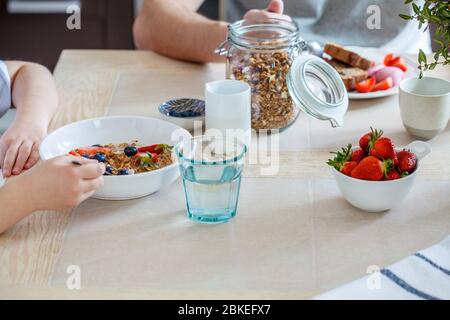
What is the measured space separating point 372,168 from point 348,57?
59 cm

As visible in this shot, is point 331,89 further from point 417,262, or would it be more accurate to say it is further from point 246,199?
point 417,262

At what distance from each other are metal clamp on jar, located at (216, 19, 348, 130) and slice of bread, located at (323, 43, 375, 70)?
0.71 ft

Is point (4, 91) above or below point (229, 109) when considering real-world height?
below

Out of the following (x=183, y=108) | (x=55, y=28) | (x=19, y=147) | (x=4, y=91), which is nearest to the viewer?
(x=19, y=147)

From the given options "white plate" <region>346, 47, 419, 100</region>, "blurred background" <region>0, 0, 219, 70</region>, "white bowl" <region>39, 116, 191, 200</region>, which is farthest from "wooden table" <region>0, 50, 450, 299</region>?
"blurred background" <region>0, 0, 219, 70</region>

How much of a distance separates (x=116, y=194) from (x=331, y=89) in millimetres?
445

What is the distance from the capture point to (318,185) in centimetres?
121

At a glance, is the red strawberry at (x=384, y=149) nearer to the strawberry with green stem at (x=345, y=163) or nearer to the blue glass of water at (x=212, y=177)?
the strawberry with green stem at (x=345, y=163)

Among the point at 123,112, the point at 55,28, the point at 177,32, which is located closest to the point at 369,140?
the point at 123,112

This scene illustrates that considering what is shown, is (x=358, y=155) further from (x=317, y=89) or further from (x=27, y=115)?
(x=27, y=115)

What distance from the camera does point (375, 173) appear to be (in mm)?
1066

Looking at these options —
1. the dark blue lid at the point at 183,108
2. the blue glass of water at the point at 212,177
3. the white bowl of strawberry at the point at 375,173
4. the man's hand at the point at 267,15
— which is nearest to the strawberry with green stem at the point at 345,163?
the white bowl of strawberry at the point at 375,173

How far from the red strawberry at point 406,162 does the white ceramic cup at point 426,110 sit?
0.25 m
